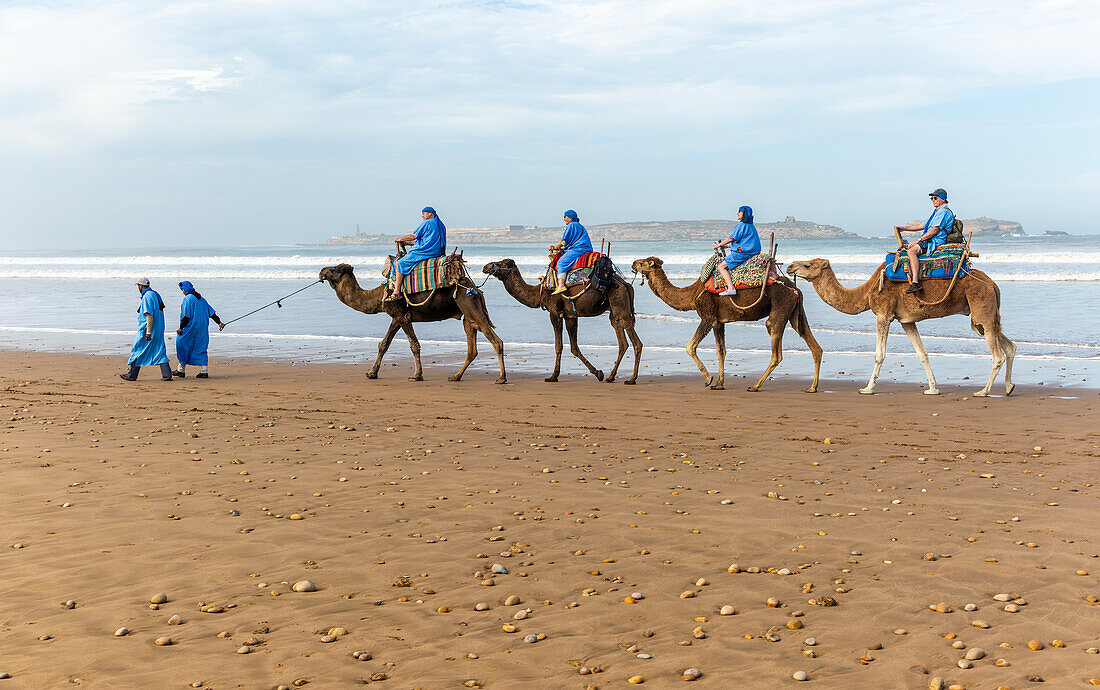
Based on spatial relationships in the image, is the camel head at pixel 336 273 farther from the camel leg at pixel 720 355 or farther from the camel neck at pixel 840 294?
the camel neck at pixel 840 294

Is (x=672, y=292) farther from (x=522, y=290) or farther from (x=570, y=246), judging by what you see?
(x=522, y=290)

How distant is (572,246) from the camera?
15.2 metres

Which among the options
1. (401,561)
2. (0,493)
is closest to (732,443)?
(401,561)

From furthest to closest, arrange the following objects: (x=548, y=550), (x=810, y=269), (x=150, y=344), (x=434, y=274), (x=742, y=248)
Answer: (x=434, y=274)
(x=150, y=344)
(x=810, y=269)
(x=742, y=248)
(x=548, y=550)

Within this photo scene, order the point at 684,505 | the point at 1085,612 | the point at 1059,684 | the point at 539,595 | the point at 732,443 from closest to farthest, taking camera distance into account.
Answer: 1. the point at 1059,684
2. the point at 1085,612
3. the point at 539,595
4. the point at 684,505
5. the point at 732,443

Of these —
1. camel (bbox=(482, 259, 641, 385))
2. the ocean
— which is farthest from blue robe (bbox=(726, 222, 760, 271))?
the ocean

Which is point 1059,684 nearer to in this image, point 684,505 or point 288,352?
point 684,505

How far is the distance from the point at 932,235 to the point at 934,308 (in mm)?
1033

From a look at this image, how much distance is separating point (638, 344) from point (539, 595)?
10.1m

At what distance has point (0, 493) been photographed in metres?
7.29

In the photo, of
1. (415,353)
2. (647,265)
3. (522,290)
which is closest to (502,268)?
(522,290)

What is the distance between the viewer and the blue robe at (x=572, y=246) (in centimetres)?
1501

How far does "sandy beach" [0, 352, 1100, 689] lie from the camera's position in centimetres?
433

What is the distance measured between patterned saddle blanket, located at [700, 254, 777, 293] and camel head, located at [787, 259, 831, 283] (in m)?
0.56
